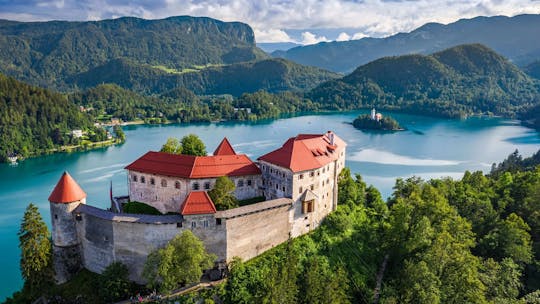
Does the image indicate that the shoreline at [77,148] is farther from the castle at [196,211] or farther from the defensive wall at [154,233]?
the defensive wall at [154,233]

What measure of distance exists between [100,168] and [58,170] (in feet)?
31.9

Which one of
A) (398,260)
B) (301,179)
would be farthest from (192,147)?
(398,260)

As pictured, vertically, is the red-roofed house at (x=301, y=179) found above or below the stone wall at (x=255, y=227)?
above

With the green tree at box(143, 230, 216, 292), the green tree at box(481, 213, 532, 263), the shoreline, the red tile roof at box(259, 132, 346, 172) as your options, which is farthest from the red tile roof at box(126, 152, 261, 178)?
the shoreline

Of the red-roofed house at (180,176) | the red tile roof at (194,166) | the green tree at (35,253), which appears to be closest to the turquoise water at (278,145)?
the green tree at (35,253)

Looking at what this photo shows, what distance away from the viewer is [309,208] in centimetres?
4053

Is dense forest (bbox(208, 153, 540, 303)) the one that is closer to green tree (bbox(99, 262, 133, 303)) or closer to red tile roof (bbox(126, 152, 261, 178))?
green tree (bbox(99, 262, 133, 303))

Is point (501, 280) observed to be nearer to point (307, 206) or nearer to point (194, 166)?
point (307, 206)

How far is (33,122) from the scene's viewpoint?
111 metres

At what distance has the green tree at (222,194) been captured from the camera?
37.4 m

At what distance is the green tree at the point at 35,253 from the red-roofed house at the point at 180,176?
9.08m

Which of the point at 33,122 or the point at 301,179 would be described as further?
the point at 33,122

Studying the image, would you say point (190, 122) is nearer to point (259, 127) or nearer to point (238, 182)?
point (259, 127)

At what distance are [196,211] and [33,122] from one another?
9596 centimetres
